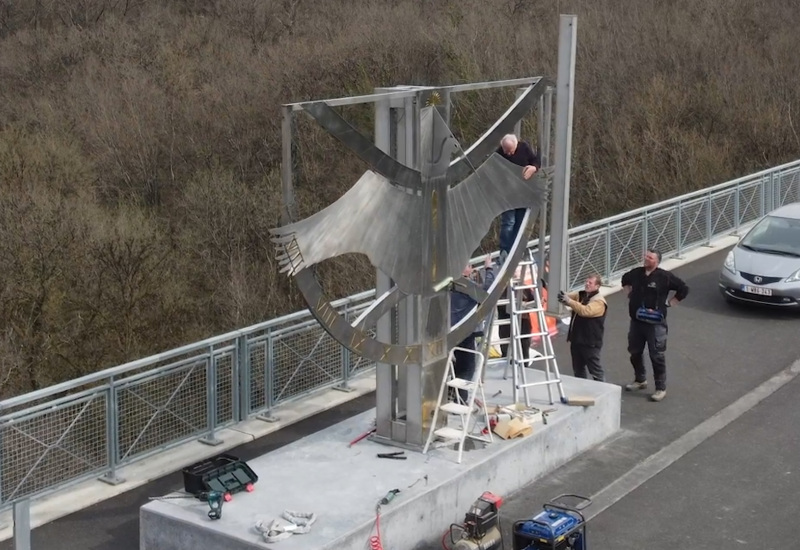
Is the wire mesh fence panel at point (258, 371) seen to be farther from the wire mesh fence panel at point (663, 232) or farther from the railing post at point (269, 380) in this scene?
the wire mesh fence panel at point (663, 232)

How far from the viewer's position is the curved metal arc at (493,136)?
11602mm

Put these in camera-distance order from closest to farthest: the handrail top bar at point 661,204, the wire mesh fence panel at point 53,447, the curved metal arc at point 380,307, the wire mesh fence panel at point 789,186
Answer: the curved metal arc at point 380,307
the wire mesh fence panel at point 53,447
the handrail top bar at point 661,204
the wire mesh fence panel at point 789,186

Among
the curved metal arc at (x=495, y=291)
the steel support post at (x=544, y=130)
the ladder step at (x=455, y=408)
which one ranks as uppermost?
the steel support post at (x=544, y=130)

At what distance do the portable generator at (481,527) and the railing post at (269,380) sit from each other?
3819 mm

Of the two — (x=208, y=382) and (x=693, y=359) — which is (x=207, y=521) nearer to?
(x=208, y=382)

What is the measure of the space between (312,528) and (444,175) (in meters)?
3.56

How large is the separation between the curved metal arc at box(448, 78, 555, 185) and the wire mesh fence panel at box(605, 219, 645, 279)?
7.22 m

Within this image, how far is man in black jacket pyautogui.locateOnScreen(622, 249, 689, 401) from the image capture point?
46.9 ft

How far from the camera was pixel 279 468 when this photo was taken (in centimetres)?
1099

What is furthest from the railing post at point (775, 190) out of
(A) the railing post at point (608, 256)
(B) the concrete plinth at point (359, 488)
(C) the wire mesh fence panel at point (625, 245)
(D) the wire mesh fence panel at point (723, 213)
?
(B) the concrete plinth at point (359, 488)

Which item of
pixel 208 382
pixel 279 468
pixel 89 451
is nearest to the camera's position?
pixel 279 468

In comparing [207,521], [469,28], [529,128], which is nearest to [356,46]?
[469,28]

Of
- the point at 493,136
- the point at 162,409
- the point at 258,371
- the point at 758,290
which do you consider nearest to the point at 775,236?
the point at 758,290

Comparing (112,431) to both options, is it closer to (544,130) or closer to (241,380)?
(241,380)
